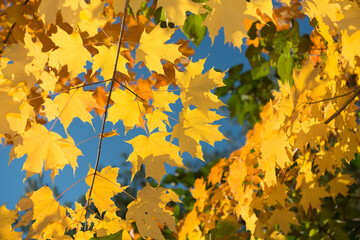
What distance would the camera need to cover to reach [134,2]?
2.81 ft

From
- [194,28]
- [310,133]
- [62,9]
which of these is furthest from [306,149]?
[62,9]

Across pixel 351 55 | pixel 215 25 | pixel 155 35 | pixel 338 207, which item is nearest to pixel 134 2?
pixel 155 35

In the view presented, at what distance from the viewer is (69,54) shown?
0.94 meters

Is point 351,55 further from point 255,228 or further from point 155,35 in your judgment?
point 255,228

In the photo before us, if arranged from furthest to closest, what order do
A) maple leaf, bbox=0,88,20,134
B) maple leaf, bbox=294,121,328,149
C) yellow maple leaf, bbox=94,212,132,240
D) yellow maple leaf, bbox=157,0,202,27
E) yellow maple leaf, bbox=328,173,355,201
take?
yellow maple leaf, bbox=328,173,355,201 < maple leaf, bbox=294,121,328,149 < yellow maple leaf, bbox=94,212,132,240 < maple leaf, bbox=0,88,20,134 < yellow maple leaf, bbox=157,0,202,27

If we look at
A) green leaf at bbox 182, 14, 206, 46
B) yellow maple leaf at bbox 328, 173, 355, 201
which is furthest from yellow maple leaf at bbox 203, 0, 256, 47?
yellow maple leaf at bbox 328, 173, 355, 201

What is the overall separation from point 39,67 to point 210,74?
1.48 feet

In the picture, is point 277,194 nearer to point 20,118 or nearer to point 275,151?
point 275,151

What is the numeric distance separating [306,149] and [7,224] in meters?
1.26

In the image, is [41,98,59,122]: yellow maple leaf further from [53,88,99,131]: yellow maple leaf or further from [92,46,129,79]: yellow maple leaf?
[92,46,129,79]: yellow maple leaf

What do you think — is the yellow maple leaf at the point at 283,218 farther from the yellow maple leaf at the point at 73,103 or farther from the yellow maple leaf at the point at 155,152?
the yellow maple leaf at the point at 73,103

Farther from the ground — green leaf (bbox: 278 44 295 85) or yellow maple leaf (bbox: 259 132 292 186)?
green leaf (bbox: 278 44 295 85)

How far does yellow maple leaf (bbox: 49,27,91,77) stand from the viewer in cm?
92

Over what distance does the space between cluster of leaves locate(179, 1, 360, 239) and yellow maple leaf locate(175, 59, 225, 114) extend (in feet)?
0.88
